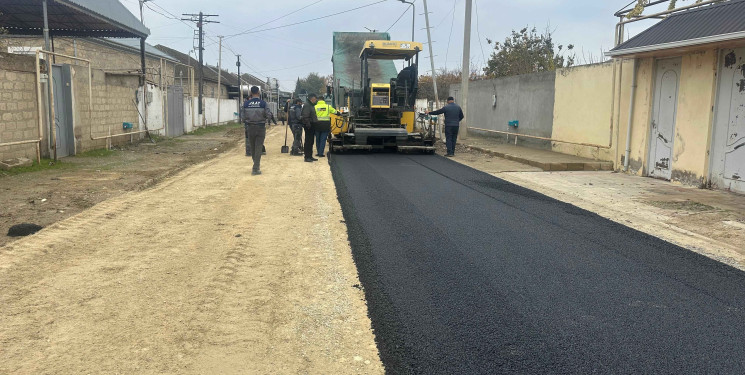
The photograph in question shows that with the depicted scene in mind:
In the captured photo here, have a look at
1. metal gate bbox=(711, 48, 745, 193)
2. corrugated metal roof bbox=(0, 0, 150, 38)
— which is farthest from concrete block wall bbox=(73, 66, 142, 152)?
metal gate bbox=(711, 48, 745, 193)

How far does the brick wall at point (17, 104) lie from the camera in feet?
34.6

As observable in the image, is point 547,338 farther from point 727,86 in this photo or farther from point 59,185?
point 59,185

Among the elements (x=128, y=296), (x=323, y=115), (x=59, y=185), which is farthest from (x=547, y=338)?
(x=323, y=115)

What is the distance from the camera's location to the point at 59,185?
9258 mm

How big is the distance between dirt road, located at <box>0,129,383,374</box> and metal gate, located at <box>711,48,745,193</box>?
673cm

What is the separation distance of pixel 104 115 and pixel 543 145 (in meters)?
12.5

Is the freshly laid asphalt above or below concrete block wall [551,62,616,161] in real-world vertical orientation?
below

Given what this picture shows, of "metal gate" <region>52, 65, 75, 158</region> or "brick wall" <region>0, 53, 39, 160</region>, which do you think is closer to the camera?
"brick wall" <region>0, 53, 39, 160</region>

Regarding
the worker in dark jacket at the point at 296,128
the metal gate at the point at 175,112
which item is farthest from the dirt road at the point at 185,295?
the metal gate at the point at 175,112

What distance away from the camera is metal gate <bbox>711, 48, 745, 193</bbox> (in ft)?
29.9

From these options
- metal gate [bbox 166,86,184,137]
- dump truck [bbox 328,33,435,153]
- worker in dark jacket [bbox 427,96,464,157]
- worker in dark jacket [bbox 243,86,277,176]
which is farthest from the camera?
metal gate [bbox 166,86,184,137]

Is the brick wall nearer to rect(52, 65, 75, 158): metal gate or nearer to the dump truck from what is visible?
rect(52, 65, 75, 158): metal gate

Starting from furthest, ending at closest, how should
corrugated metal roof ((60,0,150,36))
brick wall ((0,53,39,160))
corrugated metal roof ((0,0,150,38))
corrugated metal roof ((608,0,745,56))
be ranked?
corrugated metal roof ((0,0,150,38)) < corrugated metal roof ((60,0,150,36)) < brick wall ((0,53,39,160)) < corrugated metal roof ((608,0,745,56))

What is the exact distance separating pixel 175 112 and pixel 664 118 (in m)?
18.3
